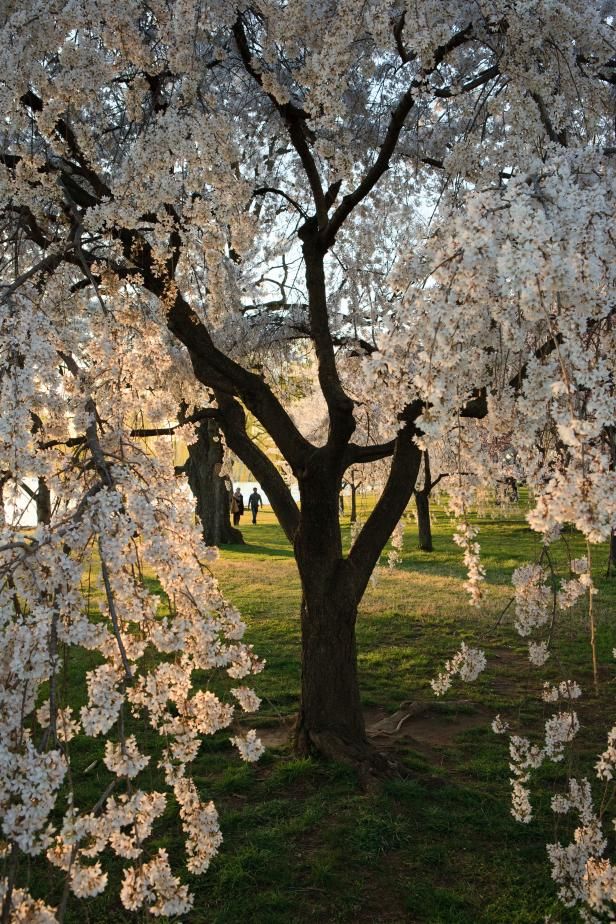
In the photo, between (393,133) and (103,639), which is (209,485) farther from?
(103,639)

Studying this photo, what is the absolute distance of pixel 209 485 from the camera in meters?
17.8

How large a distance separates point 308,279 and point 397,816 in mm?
3787

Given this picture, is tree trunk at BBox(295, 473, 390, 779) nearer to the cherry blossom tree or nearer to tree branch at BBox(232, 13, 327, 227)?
the cherry blossom tree

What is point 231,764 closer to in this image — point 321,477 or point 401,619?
point 321,477

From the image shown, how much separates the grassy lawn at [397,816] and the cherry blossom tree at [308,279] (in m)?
0.51

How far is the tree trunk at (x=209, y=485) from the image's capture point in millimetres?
17531

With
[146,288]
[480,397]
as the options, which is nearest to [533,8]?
[480,397]

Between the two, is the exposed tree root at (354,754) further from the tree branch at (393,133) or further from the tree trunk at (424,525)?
the tree trunk at (424,525)

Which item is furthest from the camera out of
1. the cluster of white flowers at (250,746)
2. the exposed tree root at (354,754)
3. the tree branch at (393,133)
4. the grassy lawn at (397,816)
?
the exposed tree root at (354,754)

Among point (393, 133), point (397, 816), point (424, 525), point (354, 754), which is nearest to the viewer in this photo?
point (397, 816)

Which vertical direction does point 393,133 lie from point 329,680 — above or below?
above

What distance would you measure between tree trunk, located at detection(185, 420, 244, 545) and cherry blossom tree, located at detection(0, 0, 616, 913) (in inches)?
389

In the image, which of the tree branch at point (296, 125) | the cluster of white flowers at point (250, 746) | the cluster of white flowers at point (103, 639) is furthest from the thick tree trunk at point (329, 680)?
the tree branch at point (296, 125)

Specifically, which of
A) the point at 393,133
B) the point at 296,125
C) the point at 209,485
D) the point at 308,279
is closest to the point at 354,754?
the point at 308,279
